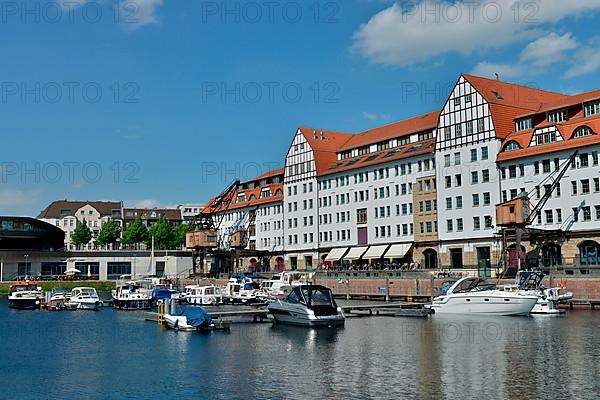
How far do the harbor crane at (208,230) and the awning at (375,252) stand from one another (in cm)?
3600

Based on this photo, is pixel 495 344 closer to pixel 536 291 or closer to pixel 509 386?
pixel 509 386

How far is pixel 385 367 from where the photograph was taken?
3297cm

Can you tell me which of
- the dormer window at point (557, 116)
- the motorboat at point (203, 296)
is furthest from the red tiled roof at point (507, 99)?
the motorboat at point (203, 296)

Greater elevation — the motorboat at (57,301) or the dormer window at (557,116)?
the dormer window at (557,116)

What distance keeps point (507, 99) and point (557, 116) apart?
9.19m

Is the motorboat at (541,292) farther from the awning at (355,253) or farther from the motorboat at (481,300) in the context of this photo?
the awning at (355,253)

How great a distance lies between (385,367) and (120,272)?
105m

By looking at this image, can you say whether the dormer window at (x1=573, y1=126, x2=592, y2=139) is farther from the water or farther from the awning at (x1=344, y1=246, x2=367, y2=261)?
the awning at (x1=344, y1=246, x2=367, y2=261)

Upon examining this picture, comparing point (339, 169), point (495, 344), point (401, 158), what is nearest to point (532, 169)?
point (401, 158)

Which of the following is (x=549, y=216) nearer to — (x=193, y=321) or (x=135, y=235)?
(x=193, y=321)

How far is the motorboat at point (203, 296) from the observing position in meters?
79.7

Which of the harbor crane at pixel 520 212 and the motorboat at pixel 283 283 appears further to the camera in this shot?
the motorboat at pixel 283 283

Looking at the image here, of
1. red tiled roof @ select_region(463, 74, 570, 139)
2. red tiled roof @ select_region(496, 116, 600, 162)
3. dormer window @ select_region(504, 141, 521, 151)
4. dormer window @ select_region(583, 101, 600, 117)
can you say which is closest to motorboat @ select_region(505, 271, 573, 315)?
red tiled roof @ select_region(496, 116, 600, 162)

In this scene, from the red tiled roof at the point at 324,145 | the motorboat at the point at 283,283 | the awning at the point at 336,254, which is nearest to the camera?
the motorboat at the point at 283,283
